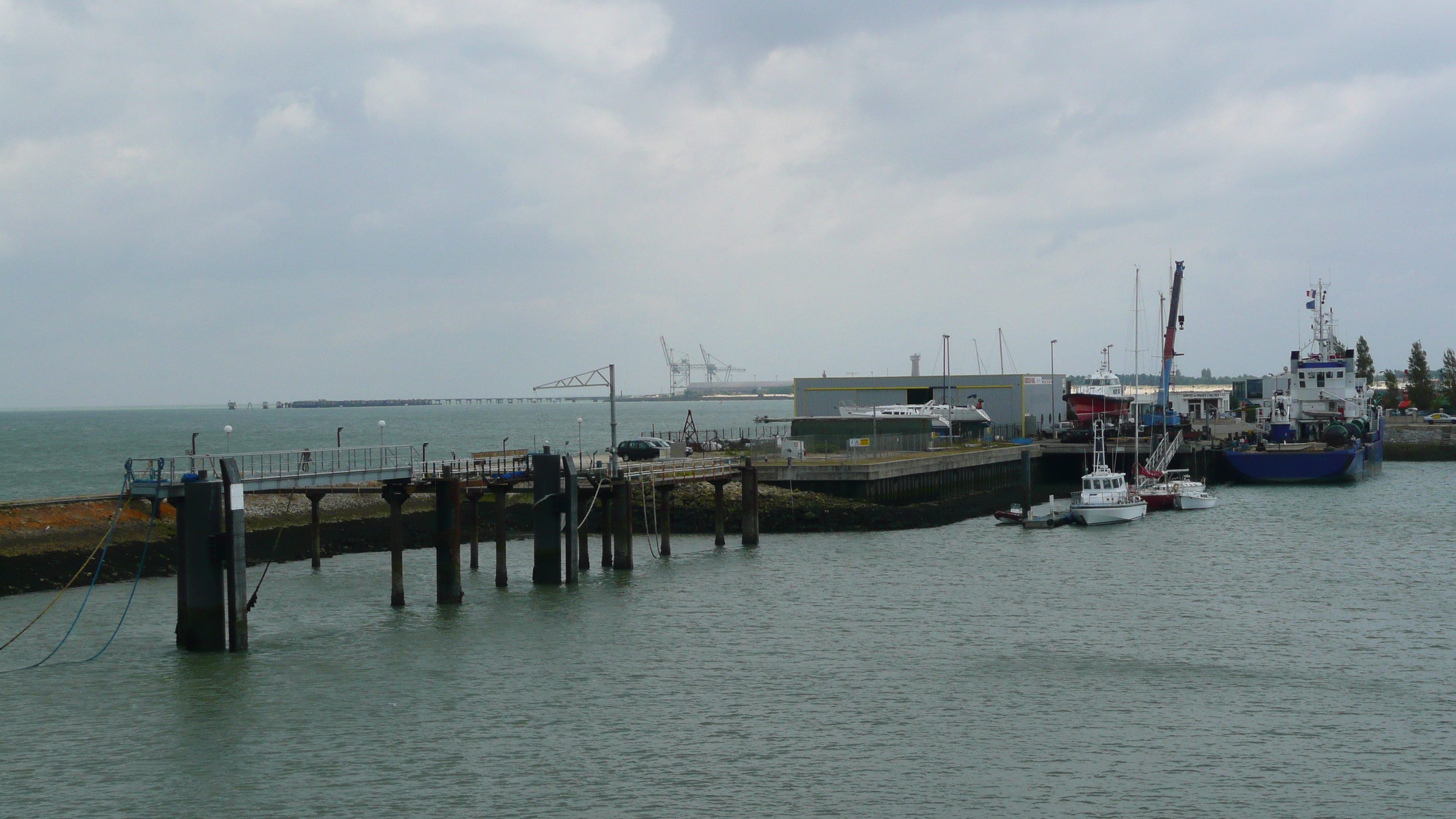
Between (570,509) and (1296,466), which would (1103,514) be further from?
(1296,466)

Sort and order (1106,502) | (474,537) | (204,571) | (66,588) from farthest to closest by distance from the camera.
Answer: (1106,502) → (474,537) → (66,588) → (204,571)

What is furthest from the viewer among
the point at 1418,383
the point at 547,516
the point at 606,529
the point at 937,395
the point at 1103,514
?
the point at 1418,383

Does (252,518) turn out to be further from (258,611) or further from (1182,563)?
(1182,563)

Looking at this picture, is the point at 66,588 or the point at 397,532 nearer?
the point at 397,532

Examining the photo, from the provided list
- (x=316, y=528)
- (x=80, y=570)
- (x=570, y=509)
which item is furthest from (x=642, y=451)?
(x=80, y=570)

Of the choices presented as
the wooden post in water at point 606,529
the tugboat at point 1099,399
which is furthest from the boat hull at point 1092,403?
the wooden post in water at point 606,529

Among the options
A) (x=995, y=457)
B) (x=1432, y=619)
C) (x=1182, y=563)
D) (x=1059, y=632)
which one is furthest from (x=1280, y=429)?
(x=1059, y=632)

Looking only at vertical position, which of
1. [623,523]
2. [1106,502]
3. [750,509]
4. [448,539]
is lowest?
[1106,502]

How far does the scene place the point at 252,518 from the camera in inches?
2064

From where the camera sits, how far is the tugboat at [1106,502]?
Result: 213 feet

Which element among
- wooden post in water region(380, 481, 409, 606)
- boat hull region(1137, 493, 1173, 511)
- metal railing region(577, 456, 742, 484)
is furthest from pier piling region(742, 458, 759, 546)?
boat hull region(1137, 493, 1173, 511)

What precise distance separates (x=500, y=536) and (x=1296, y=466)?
230 feet

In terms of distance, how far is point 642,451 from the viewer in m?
67.0

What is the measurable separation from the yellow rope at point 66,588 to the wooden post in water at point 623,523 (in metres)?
16.6
